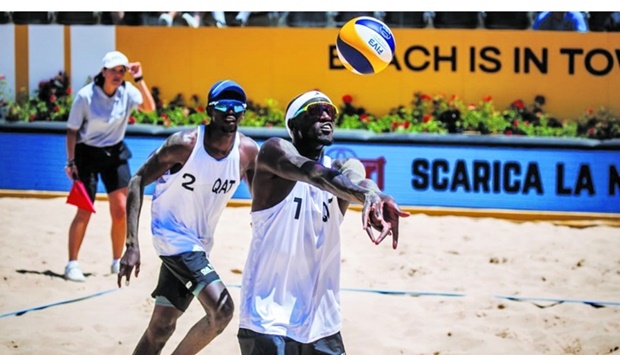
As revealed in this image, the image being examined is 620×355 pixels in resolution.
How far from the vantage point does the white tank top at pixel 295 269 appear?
153 inches

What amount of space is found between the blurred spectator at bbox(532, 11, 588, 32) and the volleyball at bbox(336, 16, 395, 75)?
159 inches

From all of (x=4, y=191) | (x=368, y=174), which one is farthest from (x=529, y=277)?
(x=4, y=191)

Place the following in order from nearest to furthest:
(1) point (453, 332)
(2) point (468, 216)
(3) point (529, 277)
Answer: (1) point (453, 332), (3) point (529, 277), (2) point (468, 216)

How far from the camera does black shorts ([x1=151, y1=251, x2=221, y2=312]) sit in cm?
473

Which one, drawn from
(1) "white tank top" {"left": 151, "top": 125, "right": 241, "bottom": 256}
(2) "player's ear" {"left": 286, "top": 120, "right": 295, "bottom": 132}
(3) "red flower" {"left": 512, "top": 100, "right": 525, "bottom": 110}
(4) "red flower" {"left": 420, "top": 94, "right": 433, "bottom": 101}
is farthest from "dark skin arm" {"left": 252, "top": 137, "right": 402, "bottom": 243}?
(3) "red flower" {"left": 512, "top": 100, "right": 525, "bottom": 110}

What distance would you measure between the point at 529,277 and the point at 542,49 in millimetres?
2724

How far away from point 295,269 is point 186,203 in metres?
1.18

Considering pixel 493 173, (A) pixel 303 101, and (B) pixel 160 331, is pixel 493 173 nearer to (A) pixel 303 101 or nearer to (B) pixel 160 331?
(B) pixel 160 331

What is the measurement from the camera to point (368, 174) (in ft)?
32.0

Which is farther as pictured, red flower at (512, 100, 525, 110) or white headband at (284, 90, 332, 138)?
red flower at (512, 100, 525, 110)

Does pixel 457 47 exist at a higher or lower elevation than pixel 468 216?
higher

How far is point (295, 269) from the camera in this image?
3.91 metres

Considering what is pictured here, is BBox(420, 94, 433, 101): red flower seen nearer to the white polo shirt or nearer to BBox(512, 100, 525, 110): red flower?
BBox(512, 100, 525, 110): red flower

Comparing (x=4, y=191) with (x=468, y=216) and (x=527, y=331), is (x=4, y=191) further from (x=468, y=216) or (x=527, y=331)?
(x=527, y=331)
